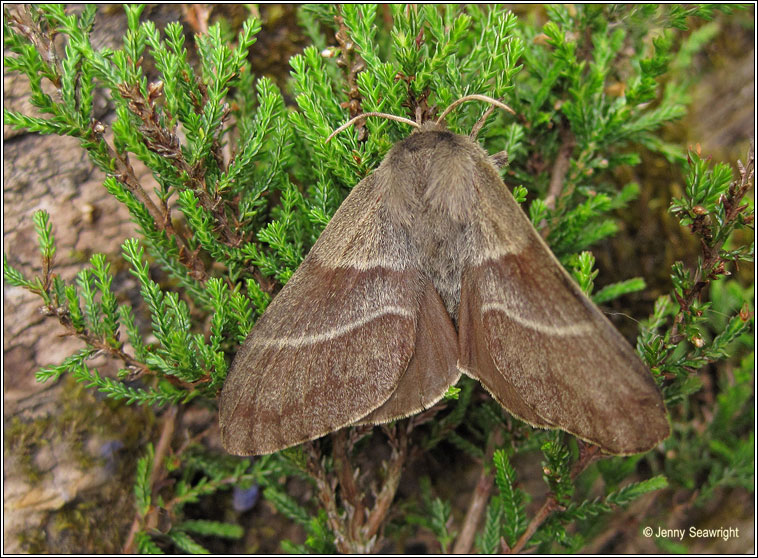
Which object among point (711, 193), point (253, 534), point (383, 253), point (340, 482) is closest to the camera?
point (711, 193)

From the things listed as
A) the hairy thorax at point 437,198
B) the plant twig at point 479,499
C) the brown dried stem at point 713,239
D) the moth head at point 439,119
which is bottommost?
the plant twig at point 479,499

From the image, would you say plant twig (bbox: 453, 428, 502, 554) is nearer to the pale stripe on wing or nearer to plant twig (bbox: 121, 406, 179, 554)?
the pale stripe on wing

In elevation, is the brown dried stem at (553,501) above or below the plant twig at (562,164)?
below

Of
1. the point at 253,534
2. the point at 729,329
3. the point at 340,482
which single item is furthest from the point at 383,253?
the point at 253,534

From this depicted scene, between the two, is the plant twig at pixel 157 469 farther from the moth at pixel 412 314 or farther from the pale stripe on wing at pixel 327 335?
the pale stripe on wing at pixel 327 335

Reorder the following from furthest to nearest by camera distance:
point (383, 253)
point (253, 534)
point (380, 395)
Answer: point (253, 534) < point (383, 253) < point (380, 395)

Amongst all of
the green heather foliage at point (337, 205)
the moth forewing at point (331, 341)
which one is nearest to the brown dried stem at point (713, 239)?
the green heather foliage at point (337, 205)

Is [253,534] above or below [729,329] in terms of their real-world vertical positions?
below

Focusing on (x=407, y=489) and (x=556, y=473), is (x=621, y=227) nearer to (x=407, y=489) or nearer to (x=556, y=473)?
(x=556, y=473)
